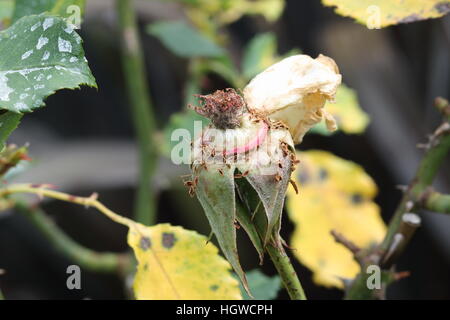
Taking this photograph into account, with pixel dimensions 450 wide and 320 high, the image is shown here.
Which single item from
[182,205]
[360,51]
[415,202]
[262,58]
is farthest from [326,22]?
[415,202]

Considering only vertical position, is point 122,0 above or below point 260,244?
above

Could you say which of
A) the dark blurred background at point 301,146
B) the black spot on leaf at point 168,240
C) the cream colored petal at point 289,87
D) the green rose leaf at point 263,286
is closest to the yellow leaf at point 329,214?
the green rose leaf at point 263,286

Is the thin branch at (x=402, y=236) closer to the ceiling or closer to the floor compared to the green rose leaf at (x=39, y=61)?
closer to the floor

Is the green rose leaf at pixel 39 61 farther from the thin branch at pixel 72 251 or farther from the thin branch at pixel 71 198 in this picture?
the thin branch at pixel 72 251

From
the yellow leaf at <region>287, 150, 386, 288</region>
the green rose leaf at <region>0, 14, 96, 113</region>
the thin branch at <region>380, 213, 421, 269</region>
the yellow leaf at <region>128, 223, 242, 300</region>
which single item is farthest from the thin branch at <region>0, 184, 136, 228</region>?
the yellow leaf at <region>287, 150, 386, 288</region>

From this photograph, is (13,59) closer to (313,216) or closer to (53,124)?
(313,216)

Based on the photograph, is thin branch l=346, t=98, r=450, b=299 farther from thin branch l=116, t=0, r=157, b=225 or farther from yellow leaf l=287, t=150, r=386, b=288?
thin branch l=116, t=0, r=157, b=225
